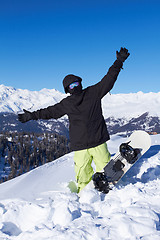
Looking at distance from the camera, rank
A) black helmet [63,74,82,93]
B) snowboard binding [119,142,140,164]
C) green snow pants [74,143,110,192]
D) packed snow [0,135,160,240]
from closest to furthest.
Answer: packed snow [0,135,160,240] → black helmet [63,74,82,93] → green snow pants [74,143,110,192] → snowboard binding [119,142,140,164]

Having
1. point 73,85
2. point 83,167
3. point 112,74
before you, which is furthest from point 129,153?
point 73,85

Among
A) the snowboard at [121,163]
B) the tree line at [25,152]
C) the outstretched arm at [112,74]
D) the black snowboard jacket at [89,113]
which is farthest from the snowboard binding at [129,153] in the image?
the tree line at [25,152]

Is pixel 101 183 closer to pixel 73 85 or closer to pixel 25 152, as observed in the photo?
pixel 73 85

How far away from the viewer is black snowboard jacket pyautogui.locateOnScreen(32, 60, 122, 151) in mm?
4570

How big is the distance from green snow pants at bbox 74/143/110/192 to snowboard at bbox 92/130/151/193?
17 cm

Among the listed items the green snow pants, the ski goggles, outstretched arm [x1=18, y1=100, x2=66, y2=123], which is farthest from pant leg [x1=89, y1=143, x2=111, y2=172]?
the ski goggles

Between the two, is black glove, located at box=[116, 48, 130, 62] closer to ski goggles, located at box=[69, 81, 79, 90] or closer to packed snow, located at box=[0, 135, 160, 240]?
ski goggles, located at box=[69, 81, 79, 90]

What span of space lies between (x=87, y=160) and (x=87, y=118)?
918mm

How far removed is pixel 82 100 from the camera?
466 centimetres

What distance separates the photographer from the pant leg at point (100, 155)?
473 cm

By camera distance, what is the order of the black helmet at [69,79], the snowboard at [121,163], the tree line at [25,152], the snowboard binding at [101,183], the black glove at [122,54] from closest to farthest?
the snowboard binding at [101,183] → the snowboard at [121,163] → the black glove at [122,54] → the black helmet at [69,79] → the tree line at [25,152]

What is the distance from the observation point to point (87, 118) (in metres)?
4.70

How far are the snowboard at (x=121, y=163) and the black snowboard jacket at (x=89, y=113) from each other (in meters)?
0.54

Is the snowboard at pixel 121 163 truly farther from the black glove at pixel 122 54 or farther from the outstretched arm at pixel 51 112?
the black glove at pixel 122 54
